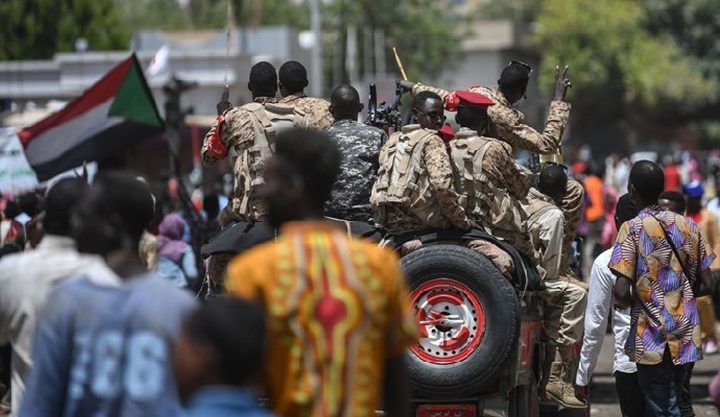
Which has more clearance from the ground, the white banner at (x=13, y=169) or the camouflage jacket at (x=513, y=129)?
the camouflage jacket at (x=513, y=129)

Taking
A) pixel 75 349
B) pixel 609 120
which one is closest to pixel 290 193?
pixel 75 349

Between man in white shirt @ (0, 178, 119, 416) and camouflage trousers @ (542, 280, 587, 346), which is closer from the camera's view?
man in white shirt @ (0, 178, 119, 416)

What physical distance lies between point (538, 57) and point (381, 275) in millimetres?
87449

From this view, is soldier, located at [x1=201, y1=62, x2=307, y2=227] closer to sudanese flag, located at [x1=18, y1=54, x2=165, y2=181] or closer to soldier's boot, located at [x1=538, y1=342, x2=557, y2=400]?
soldier's boot, located at [x1=538, y1=342, x2=557, y2=400]

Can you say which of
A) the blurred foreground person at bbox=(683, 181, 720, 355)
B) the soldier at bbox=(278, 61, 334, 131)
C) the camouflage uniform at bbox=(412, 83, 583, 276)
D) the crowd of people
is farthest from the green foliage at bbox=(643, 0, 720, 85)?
the soldier at bbox=(278, 61, 334, 131)

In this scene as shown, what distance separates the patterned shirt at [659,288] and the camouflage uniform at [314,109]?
7.69 ft

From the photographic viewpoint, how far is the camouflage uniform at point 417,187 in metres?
8.90

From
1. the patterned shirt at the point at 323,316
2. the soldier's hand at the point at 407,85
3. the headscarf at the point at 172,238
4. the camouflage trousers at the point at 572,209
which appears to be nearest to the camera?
the patterned shirt at the point at 323,316

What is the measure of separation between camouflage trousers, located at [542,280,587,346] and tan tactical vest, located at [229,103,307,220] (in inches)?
82.6

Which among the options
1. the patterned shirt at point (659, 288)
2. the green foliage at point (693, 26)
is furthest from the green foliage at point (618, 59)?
the patterned shirt at point (659, 288)

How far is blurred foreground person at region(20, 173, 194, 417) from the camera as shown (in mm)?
4785

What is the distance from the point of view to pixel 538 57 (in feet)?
299

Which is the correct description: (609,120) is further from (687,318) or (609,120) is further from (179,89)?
(687,318)

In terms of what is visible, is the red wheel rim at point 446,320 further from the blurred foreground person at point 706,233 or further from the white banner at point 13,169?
the white banner at point 13,169
